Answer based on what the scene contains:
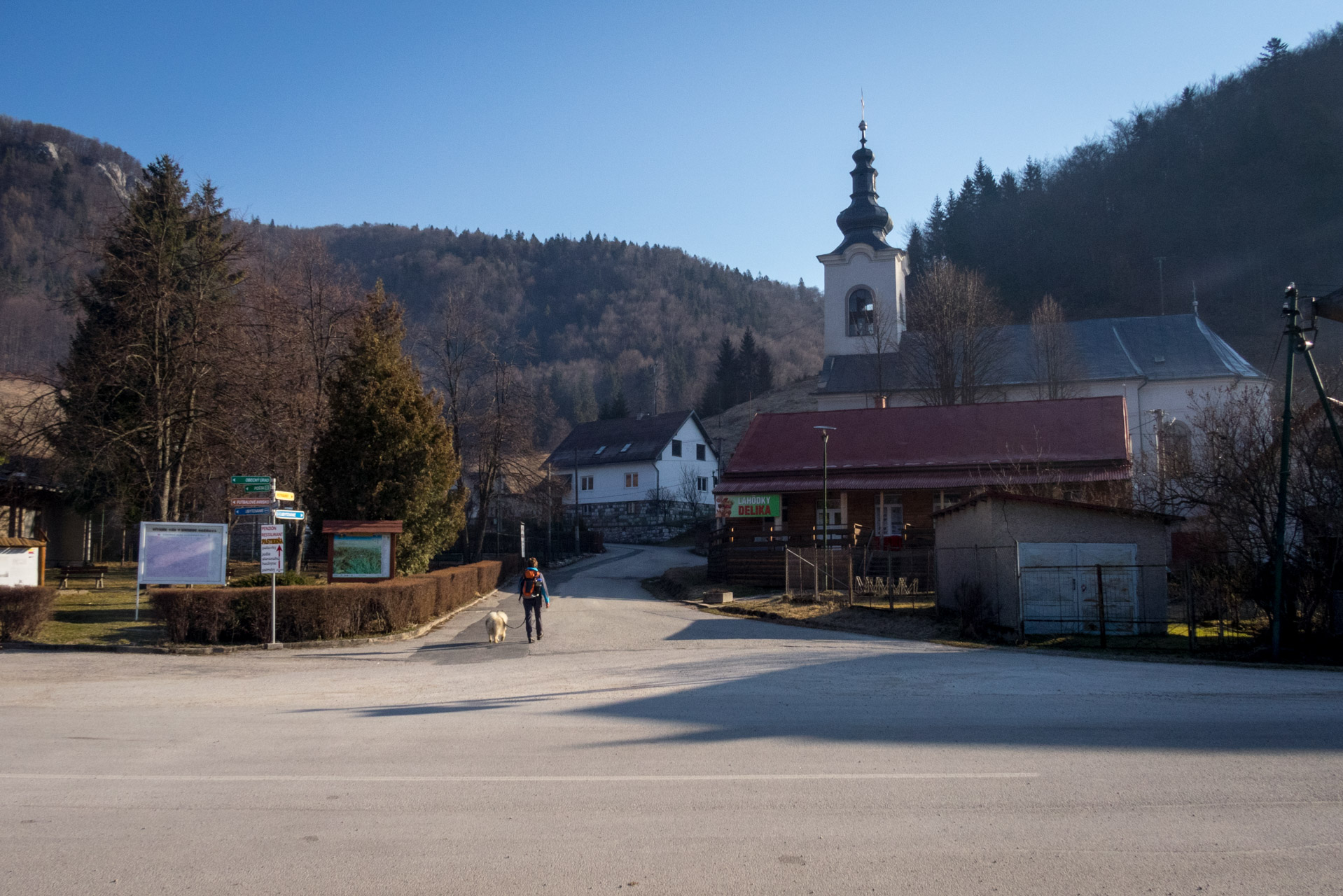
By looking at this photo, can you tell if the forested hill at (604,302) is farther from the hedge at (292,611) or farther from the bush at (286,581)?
the hedge at (292,611)

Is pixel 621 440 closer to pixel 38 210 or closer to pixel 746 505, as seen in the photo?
pixel 746 505

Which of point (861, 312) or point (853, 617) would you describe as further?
point (861, 312)

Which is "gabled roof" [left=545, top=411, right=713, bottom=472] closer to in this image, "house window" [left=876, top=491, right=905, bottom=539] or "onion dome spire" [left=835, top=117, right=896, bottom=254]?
"onion dome spire" [left=835, top=117, right=896, bottom=254]

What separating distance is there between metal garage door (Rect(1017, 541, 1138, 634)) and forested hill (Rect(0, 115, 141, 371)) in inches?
1736

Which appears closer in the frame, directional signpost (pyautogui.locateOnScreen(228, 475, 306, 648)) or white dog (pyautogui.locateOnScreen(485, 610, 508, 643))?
directional signpost (pyautogui.locateOnScreen(228, 475, 306, 648))

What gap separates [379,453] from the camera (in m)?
26.0

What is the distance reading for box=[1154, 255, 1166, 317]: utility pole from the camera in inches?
3678

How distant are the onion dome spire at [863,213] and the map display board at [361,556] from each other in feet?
149

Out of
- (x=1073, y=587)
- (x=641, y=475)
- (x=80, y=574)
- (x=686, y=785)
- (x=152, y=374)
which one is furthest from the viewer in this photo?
(x=641, y=475)

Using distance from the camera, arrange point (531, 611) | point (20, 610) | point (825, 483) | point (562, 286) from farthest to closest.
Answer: point (562, 286), point (825, 483), point (531, 611), point (20, 610)

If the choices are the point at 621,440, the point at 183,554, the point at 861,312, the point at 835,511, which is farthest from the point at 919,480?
the point at 621,440

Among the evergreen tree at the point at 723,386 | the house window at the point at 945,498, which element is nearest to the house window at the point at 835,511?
the house window at the point at 945,498

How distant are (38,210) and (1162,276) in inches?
4513

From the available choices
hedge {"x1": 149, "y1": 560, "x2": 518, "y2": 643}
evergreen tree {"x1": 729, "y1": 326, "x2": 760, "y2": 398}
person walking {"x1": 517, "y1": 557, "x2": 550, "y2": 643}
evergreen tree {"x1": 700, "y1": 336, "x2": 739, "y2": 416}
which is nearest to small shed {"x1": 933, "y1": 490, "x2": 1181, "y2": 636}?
person walking {"x1": 517, "y1": 557, "x2": 550, "y2": 643}
